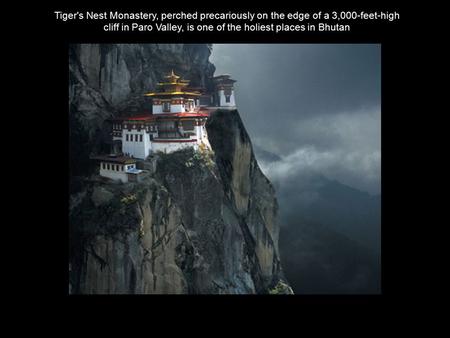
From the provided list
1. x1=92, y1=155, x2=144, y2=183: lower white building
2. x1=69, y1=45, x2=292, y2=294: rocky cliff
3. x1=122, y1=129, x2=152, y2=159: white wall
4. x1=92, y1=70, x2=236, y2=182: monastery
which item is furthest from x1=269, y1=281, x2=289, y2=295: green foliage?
x1=92, y1=155, x2=144, y2=183: lower white building

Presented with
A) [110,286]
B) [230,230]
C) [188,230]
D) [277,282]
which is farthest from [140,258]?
[277,282]

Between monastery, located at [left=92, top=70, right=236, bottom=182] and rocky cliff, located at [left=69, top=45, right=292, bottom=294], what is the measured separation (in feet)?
3.13

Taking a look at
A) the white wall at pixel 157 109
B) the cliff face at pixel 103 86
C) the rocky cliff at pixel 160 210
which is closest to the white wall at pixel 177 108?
the white wall at pixel 157 109

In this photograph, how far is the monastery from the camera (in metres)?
34.4

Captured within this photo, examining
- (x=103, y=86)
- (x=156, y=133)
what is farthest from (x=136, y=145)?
(x=103, y=86)

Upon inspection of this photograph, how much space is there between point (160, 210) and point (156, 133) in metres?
6.98

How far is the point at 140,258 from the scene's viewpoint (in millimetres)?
31969

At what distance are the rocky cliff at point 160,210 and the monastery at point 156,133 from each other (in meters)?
0.95

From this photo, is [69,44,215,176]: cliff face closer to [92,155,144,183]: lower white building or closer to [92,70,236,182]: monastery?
[92,70,236,182]: monastery

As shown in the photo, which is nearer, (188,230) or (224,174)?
(188,230)

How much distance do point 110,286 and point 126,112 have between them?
53.6 feet

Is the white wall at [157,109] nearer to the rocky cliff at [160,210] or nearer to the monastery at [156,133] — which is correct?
the monastery at [156,133]

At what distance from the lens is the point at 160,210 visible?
3338 centimetres

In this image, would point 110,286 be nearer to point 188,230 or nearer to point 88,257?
point 88,257
